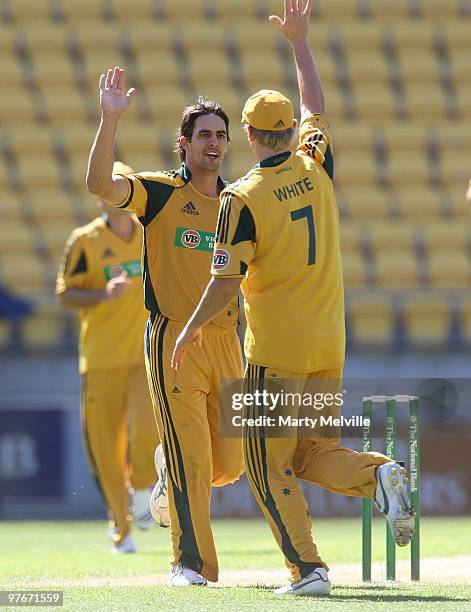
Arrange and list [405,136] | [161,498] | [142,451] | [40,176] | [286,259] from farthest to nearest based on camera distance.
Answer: [405,136] → [40,176] → [142,451] → [161,498] → [286,259]

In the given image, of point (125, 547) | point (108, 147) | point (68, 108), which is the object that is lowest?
point (125, 547)

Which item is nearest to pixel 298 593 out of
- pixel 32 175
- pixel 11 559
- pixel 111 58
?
pixel 11 559

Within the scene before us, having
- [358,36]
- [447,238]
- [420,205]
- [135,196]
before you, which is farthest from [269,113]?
[358,36]

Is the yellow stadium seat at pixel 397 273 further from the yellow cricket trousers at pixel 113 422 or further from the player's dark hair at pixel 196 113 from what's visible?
the player's dark hair at pixel 196 113

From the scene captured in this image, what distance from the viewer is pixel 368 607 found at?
4.88 metres

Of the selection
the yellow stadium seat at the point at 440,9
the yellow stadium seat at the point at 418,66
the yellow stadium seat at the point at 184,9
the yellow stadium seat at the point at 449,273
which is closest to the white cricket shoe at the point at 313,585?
the yellow stadium seat at the point at 449,273

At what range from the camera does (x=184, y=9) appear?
18.2 metres

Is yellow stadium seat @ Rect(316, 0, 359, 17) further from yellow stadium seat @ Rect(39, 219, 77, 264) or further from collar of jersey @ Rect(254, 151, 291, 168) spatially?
collar of jersey @ Rect(254, 151, 291, 168)

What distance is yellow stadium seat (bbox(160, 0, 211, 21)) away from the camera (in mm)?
18219

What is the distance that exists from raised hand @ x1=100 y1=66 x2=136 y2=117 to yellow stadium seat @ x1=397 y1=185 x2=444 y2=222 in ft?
33.1

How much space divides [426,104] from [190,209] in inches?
461

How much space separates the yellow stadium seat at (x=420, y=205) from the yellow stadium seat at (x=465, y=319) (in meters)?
2.08

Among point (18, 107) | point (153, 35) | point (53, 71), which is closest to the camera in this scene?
point (18, 107)

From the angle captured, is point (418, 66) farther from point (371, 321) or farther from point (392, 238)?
point (371, 321)
